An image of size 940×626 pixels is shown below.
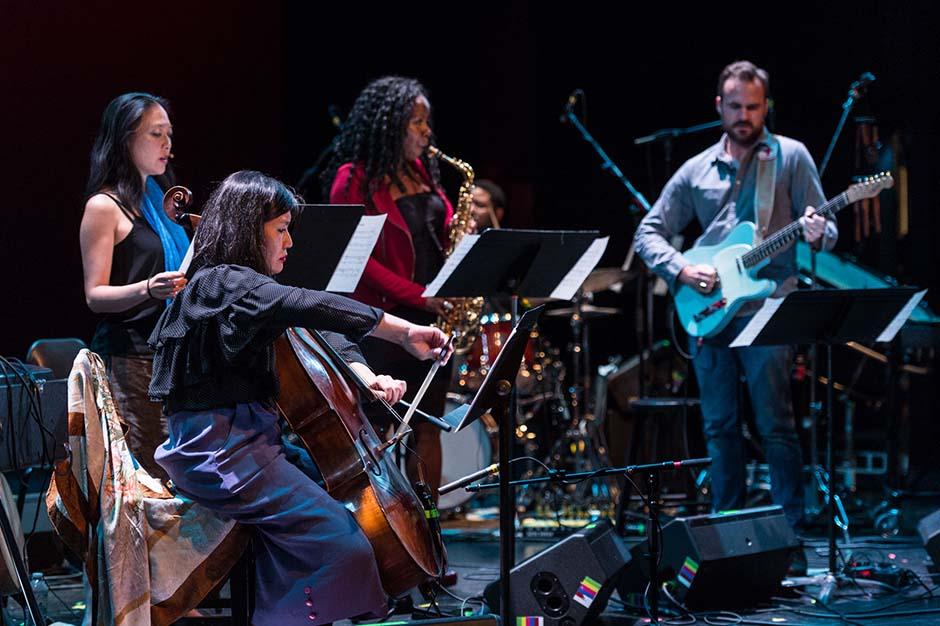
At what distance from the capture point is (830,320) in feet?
14.4

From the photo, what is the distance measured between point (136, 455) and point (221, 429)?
839 mm

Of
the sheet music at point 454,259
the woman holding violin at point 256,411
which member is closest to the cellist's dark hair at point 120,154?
the woman holding violin at point 256,411

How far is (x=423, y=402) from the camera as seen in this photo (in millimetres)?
4555

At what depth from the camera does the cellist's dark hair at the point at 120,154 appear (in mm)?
4039

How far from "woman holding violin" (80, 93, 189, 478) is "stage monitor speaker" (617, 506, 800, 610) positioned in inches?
71.8

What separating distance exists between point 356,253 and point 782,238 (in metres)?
1.97

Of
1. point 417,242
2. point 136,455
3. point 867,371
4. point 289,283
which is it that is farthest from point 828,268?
point 136,455

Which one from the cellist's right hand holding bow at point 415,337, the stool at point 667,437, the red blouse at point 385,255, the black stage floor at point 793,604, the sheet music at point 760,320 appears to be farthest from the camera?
the stool at point 667,437

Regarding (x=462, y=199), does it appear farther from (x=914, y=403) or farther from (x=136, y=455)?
(x=914, y=403)

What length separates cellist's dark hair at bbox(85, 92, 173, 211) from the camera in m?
4.04

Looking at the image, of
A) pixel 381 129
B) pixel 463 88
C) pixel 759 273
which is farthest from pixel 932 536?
pixel 463 88

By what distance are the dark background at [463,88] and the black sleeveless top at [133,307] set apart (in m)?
1.96

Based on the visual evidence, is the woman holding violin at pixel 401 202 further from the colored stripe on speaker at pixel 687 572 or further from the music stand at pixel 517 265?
the colored stripe on speaker at pixel 687 572

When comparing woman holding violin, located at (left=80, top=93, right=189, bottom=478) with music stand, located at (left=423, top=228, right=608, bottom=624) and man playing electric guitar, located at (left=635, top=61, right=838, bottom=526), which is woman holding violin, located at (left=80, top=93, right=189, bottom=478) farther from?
man playing electric guitar, located at (left=635, top=61, right=838, bottom=526)
